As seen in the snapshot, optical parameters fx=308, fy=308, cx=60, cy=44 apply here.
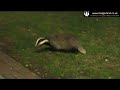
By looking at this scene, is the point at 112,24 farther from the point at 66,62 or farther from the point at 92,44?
the point at 66,62

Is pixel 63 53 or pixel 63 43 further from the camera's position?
pixel 63 43

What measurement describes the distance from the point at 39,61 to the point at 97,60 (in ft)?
5.94

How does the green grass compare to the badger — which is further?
the badger

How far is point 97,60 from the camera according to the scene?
9633 millimetres

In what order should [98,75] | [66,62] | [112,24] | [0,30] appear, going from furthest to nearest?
[112,24], [0,30], [66,62], [98,75]

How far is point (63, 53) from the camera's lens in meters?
10.3

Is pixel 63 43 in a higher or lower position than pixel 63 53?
higher

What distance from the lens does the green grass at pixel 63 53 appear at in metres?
8.88

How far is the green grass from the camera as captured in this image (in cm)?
888

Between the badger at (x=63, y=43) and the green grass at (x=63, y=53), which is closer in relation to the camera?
the green grass at (x=63, y=53)

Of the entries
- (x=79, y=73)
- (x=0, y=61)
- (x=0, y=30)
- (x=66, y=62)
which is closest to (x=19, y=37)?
(x=0, y=30)

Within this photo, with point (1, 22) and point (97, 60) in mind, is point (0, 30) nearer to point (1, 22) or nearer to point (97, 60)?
point (1, 22)

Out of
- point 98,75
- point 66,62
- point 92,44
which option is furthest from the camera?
point 92,44

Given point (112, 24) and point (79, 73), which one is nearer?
point (79, 73)
